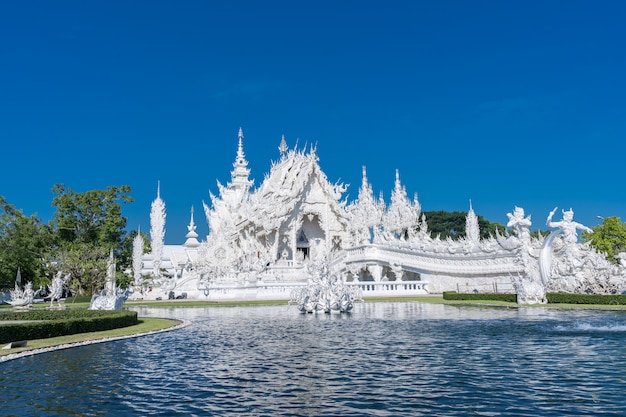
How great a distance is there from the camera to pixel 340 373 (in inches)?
394

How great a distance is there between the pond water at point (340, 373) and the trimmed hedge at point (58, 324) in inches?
82.9

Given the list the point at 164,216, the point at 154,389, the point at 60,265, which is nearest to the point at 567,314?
the point at 154,389

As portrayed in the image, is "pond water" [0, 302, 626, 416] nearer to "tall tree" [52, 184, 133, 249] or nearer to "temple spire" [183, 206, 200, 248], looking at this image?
"tall tree" [52, 184, 133, 249]

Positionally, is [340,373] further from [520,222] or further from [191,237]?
[191,237]

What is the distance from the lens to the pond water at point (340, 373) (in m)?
7.75

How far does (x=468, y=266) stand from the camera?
3528cm

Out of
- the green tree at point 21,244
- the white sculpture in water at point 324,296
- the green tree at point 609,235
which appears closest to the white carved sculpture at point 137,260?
the green tree at point 21,244

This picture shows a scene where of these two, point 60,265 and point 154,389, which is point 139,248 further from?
point 154,389

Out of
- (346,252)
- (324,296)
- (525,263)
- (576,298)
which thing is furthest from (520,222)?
(346,252)

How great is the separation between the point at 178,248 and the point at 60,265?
188ft

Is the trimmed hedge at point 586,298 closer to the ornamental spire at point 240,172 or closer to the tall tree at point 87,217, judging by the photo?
the tall tree at point 87,217

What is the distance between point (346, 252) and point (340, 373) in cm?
3752

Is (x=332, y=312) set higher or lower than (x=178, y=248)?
lower

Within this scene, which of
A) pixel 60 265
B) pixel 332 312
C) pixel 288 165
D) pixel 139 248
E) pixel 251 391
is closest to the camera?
pixel 251 391
